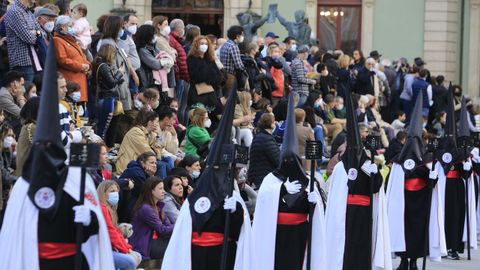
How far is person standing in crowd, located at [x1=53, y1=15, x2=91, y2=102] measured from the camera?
1616cm

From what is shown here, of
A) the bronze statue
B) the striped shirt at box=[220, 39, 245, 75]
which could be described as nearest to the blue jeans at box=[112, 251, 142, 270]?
the striped shirt at box=[220, 39, 245, 75]

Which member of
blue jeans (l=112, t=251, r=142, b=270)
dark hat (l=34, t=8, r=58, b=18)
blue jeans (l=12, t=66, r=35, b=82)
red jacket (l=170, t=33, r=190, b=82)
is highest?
dark hat (l=34, t=8, r=58, b=18)

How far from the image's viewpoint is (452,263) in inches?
726

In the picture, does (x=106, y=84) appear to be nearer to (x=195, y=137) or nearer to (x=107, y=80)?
(x=107, y=80)

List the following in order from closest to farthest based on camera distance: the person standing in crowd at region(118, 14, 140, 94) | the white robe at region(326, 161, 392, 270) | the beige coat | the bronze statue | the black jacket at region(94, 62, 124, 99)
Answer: the white robe at region(326, 161, 392, 270), the beige coat, the black jacket at region(94, 62, 124, 99), the person standing in crowd at region(118, 14, 140, 94), the bronze statue

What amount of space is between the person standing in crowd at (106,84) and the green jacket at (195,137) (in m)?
1.06

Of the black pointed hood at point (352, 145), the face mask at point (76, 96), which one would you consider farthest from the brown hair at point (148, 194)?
the black pointed hood at point (352, 145)

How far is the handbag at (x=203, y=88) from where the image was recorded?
63.5 ft

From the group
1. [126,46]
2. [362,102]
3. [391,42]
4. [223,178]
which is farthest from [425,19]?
[223,178]

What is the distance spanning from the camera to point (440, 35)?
3709cm

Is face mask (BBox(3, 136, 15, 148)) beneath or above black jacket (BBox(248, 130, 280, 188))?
above

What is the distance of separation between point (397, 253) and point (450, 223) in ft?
8.17

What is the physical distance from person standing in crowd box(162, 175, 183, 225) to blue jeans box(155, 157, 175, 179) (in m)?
0.96

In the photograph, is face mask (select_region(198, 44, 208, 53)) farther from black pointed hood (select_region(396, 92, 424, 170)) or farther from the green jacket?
black pointed hood (select_region(396, 92, 424, 170))
